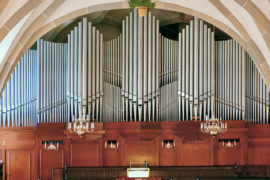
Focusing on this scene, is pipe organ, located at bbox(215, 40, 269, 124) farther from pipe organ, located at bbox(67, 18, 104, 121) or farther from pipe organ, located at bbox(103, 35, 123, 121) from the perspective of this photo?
pipe organ, located at bbox(67, 18, 104, 121)

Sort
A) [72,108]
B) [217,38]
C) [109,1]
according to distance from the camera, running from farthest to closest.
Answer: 1. [217,38]
2. [72,108]
3. [109,1]

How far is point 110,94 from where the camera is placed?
18.9 metres

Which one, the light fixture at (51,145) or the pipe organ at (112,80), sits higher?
the pipe organ at (112,80)

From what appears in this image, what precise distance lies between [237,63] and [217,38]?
7.01 ft

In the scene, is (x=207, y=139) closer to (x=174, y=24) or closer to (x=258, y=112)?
(x=258, y=112)

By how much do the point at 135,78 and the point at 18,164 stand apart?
5.39 meters

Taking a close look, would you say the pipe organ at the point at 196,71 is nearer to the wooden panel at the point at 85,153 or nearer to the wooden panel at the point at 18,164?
the wooden panel at the point at 85,153

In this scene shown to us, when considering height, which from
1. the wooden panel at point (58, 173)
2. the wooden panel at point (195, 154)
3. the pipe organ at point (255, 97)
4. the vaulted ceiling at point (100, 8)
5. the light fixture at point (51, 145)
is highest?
the vaulted ceiling at point (100, 8)

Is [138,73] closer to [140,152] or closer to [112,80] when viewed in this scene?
[112,80]

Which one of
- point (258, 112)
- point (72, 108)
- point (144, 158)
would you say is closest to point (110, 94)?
point (72, 108)

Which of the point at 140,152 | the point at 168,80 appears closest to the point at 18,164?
the point at 140,152

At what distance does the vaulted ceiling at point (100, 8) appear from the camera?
1148cm

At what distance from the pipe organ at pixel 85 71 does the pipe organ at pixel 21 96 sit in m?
Result: 1.35

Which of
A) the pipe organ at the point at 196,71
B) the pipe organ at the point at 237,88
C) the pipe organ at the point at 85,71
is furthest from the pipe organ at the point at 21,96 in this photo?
the pipe organ at the point at 237,88
